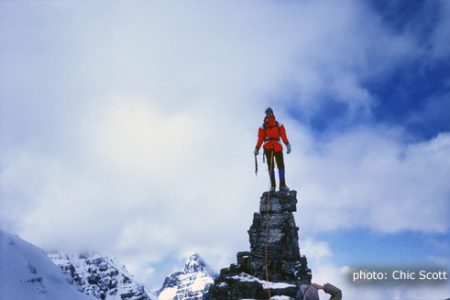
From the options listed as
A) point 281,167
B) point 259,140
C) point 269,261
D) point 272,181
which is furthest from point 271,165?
point 269,261

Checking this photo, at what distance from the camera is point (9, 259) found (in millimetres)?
23250

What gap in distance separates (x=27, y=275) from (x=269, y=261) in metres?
17.1

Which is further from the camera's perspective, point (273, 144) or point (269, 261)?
point (273, 144)

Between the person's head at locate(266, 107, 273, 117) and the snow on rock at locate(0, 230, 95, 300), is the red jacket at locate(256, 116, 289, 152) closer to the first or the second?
the person's head at locate(266, 107, 273, 117)

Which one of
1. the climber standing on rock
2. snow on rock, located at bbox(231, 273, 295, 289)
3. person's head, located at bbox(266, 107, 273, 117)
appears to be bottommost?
snow on rock, located at bbox(231, 273, 295, 289)

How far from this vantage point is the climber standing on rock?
15.7 metres

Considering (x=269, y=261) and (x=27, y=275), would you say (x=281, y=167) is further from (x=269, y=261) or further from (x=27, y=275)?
(x=27, y=275)

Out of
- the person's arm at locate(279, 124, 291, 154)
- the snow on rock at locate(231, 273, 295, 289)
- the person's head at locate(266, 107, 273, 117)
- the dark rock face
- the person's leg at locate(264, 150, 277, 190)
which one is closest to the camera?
the snow on rock at locate(231, 273, 295, 289)

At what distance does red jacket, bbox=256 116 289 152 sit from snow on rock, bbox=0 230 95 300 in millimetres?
17321

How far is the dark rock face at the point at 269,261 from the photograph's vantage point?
1330cm

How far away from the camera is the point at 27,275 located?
22688 millimetres

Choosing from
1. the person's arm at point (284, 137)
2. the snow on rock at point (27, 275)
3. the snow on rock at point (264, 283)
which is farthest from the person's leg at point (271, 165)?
the snow on rock at point (27, 275)

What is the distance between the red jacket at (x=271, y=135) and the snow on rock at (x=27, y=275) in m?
17.3

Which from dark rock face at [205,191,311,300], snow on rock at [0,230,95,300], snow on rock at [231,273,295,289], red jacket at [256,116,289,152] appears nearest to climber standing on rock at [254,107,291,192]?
red jacket at [256,116,289,152]
